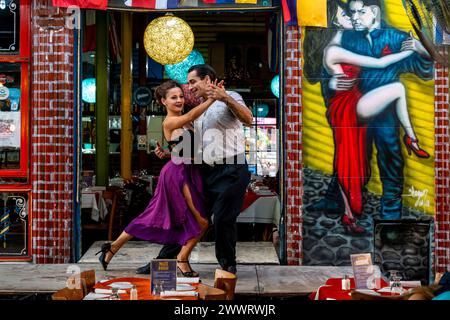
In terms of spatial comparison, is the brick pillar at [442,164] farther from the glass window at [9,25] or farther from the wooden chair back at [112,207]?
the glass window at [9,25]

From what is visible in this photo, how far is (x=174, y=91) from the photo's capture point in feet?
24.0

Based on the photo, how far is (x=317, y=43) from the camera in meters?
8.22

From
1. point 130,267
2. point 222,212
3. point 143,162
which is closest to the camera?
point 222,212

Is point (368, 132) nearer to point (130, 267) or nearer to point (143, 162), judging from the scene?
point (130, 267)

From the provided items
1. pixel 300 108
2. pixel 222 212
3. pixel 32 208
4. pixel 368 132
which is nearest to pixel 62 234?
pixel 32 208

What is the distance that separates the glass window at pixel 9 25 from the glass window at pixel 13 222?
1.81 m

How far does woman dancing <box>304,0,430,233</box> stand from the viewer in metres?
8.23

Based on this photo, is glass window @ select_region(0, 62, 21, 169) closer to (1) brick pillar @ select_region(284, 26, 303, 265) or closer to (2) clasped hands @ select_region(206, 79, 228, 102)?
(2) clasped hands @ select_region(206, 79, 228, 102)

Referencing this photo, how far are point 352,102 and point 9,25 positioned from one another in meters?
4.37

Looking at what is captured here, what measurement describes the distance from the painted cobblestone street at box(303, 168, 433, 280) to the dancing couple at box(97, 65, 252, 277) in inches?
54.7

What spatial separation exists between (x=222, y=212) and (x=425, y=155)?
111 inches

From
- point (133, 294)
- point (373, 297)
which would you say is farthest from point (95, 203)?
point (373, 297)

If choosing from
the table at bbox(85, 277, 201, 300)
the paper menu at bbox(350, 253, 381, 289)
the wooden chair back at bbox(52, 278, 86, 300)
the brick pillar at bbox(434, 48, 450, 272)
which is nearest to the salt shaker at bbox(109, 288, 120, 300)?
the table at bbox(85, 277, 201, 300)

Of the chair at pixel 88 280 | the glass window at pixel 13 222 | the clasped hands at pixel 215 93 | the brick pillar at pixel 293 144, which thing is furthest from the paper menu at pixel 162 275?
the glass window at pixel 13 222
